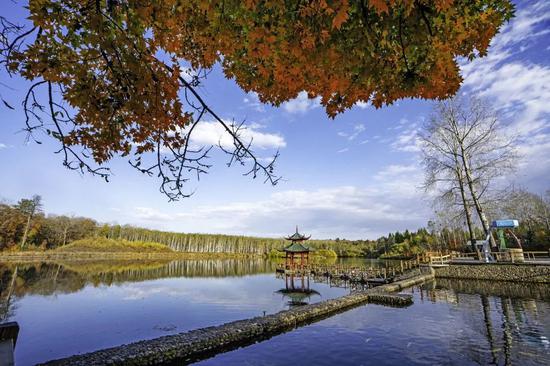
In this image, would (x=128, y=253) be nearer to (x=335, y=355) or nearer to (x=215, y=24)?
(x=335, y=355)

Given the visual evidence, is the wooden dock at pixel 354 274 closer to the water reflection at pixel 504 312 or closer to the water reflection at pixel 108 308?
the water reflection at pixel 108 308

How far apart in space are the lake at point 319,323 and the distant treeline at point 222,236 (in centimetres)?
1902

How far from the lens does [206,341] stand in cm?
897

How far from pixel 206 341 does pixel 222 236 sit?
220 feet

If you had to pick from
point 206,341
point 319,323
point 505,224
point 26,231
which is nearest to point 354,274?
point 505,224

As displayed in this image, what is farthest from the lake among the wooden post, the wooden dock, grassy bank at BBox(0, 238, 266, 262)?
grassy bank at BBox(0, 238, 266, 262)

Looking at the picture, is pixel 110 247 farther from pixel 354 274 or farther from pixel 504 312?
pixel 504 312

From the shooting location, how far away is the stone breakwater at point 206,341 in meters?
7.25

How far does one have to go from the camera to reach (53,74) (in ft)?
9.07

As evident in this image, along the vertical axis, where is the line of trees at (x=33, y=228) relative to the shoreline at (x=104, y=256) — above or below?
above

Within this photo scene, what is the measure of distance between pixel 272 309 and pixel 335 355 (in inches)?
342

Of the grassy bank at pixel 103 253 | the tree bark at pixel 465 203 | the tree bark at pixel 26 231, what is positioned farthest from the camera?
the tree bark at pixel 26 231

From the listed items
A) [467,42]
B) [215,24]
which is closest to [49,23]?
[215,24]

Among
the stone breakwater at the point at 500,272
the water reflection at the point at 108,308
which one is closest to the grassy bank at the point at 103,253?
the water reflection at the point at 108,308
